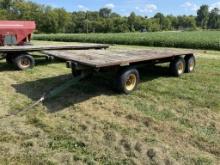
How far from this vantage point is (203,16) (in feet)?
498

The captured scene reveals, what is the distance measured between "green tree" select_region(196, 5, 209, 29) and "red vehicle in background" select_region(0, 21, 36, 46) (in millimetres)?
143795

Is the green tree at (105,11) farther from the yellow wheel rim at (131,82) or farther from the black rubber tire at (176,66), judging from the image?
the yellow wheel rim at (131,82)

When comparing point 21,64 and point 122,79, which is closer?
point 122,79

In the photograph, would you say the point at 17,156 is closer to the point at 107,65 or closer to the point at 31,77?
the point at 107,65

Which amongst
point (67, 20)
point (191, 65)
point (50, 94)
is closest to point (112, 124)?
point (50, 94)

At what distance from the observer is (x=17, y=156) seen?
430 cm

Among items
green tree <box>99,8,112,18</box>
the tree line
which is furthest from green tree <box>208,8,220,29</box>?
green tree <box>99,8,112,18</box>

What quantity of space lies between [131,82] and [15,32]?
7705mm

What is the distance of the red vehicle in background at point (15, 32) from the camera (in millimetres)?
12992

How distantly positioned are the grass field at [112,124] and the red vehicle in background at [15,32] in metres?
5.17

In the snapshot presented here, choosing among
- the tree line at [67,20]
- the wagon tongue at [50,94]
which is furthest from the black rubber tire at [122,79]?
the tree line at [67,20]

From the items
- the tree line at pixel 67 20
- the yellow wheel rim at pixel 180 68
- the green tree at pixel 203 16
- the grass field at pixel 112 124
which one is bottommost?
the grass field at pixel 112 124

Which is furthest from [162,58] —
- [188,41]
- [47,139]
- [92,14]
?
[92,14]

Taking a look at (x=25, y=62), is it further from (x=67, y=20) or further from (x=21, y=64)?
(x=67, y=20)
